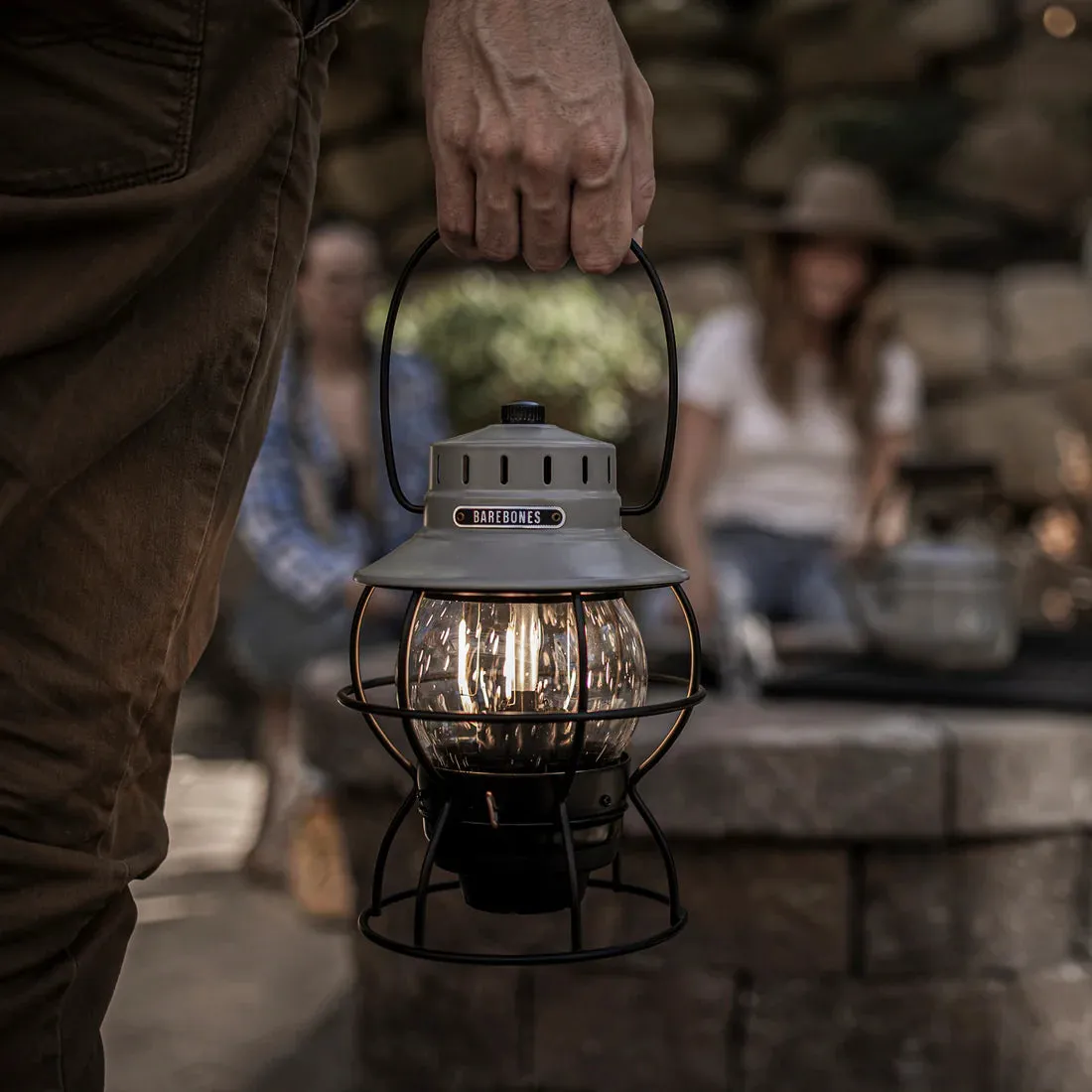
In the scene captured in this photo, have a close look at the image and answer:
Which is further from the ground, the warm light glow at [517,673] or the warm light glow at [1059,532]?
the warm light glow at [1059,532]

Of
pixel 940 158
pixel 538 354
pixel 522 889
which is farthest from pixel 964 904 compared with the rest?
pixel 940 158

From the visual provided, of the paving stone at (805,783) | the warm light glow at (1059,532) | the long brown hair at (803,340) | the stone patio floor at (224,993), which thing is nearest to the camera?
the paving stone at (805,783)

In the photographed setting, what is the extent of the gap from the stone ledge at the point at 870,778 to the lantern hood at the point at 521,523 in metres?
1.02

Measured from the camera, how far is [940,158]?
546 cm

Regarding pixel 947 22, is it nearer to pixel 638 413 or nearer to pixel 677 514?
pixel 638 413

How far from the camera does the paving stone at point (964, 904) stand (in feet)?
6.75

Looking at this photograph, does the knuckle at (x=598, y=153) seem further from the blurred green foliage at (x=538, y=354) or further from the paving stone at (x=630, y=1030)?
the blurred green foliage at (x=538, y=354)

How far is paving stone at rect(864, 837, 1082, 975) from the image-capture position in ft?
6.75

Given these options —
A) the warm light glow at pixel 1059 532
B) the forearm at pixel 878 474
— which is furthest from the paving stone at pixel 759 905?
the warm light glow at pixel 1059 532

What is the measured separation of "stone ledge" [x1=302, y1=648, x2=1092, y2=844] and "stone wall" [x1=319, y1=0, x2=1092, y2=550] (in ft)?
10.9

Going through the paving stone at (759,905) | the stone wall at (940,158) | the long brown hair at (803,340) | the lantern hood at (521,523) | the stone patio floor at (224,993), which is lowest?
the stone patio floor at (224,993)

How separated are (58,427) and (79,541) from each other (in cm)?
8

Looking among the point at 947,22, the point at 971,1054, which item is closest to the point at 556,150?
the point at 971,1054

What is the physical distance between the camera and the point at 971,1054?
210 cm
